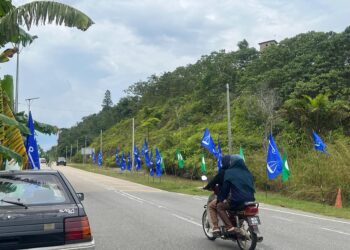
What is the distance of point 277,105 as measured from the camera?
44281 millimetres

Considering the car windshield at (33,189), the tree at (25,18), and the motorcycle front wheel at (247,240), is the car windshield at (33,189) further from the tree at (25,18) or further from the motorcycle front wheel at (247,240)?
the tree at (25,18)

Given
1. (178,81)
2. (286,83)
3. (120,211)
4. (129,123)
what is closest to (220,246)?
(120,211)

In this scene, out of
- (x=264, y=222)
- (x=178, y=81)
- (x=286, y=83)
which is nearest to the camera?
(x=264, y=222)

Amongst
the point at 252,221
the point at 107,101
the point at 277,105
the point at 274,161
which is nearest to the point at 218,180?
the point at 252,221

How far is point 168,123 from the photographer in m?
75.4

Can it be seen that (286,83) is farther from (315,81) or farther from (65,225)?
(65,225)

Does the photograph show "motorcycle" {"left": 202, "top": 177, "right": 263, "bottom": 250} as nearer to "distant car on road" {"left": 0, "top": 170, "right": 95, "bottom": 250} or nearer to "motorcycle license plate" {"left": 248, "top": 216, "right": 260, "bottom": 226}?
"motorcycle license plate" {"left": 248, "top": 216, "right": 260, "bottom": 226}

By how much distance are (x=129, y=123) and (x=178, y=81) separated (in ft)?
61.9

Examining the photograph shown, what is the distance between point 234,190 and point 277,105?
3658cm

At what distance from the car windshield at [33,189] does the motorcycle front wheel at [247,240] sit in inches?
143

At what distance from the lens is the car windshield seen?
5.91 metres

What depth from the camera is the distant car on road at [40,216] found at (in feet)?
18.0

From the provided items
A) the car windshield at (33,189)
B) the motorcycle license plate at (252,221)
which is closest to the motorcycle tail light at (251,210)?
the motorcycle license plate at (252,221)

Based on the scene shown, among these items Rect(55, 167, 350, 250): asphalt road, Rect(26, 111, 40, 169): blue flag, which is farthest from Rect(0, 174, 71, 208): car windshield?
Rect(26, 111, 40, 169): blue flag
